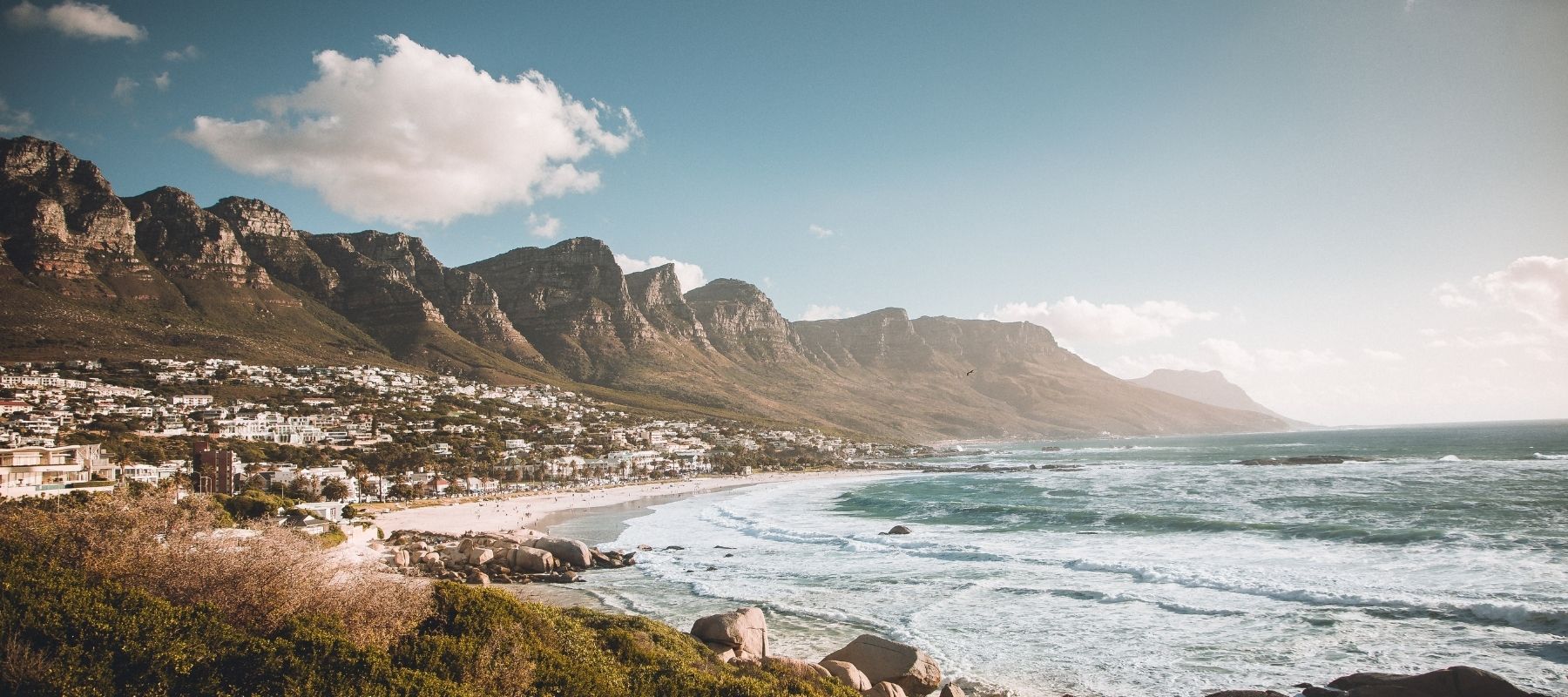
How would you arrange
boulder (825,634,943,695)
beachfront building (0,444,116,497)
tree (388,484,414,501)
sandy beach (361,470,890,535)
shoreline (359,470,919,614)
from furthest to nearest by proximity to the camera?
tree (388,484,414,501) < sandy beach (361,470,890,535) < beachfront building (0,444,116,497) < shoreline (359,470,919,614) < boulder (825,634,943,695)

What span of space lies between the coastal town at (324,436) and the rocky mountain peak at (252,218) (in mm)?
67464

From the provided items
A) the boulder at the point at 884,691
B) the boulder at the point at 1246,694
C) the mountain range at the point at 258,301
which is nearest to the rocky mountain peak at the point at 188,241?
the mountain range at the point at 258,301

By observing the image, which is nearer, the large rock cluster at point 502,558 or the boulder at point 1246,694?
the boulder at point 1246,694

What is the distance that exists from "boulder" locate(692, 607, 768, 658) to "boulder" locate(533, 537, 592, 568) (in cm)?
1948

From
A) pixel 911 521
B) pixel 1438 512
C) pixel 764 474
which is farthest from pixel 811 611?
pixel 764 474

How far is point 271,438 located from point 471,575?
224 feet

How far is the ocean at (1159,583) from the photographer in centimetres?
1792

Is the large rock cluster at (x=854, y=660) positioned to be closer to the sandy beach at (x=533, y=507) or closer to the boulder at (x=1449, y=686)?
the boulder at (x=1449, y=686)

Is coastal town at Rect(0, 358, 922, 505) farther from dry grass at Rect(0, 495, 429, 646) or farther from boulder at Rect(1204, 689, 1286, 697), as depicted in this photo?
boulder at Rect(1204, 689, 1286, 697)

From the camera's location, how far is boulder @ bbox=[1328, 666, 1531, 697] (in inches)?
538

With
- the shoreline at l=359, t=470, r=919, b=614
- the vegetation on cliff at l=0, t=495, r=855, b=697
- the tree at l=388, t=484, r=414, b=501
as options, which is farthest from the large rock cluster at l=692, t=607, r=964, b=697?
the tree at l=388, t=484, r=414, b=501

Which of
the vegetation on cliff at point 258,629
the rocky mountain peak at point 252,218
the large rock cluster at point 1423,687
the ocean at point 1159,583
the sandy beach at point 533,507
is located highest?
the rocky mountain peak at point 252,218

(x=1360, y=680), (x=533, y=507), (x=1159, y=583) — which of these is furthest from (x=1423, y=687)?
(x=533, y=507)

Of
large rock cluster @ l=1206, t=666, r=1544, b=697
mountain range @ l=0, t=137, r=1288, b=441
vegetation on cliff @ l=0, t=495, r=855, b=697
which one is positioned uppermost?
mountain range @ l=0, t=137, r=1288, b=441
